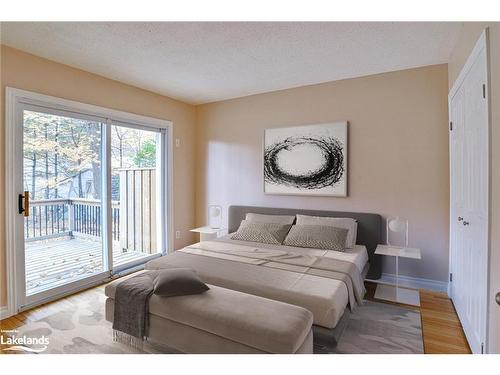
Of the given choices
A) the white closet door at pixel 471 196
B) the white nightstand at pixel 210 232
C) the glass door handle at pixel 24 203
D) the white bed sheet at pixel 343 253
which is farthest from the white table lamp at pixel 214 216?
the white closet door at pixel 471 196

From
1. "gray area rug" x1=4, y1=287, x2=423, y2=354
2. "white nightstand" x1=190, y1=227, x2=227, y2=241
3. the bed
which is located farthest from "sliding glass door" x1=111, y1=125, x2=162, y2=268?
the bed

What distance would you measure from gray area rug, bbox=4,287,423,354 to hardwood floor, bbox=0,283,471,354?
0.20 ft

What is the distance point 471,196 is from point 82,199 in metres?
3.81

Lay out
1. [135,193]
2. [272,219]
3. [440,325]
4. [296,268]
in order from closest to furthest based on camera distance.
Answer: [440,325] < [296,268] < [272,219] < [135,193]

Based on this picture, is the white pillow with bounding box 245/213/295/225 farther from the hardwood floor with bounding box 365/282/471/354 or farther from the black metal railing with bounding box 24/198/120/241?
the black metal railing with bounding box 24/198/120/241

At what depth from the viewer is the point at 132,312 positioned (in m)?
1.89

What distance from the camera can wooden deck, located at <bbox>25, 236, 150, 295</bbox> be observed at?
2711 millimetres

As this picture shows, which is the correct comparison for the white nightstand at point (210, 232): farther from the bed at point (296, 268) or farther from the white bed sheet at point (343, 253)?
the white bed sheet at point (343, 253)

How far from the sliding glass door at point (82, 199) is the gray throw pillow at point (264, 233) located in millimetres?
1433

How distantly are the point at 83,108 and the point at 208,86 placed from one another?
153cm

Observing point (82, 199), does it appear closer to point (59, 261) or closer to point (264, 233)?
point (59, 261)

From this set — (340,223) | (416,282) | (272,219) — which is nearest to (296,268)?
(340,223)
